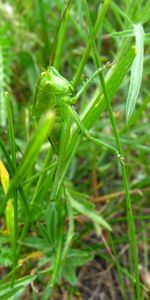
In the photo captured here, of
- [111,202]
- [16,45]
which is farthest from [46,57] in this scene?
[111,202]

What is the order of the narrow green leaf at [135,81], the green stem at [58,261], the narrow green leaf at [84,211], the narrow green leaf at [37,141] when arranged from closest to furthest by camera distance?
1. the narrow green leaf at [37,141]
2. the narrow green leaf at [135,81]
3. the green stem at [58,261]
4. the narrow green leaf at [84,211]

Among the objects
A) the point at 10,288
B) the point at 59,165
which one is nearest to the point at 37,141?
the point at 59,165

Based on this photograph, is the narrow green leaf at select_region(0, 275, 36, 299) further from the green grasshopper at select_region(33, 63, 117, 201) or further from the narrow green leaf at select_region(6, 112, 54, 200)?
the narrow green leaf at select_region(6, 112, 54, 200)

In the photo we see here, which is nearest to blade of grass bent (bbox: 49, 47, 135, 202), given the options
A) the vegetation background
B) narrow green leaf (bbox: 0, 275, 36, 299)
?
the vegetation background

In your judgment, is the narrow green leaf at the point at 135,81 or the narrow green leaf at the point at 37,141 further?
the narrow green leaf at the point at 135,81

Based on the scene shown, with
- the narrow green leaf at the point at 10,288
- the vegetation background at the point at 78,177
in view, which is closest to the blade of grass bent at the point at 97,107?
the vegetation background at the point at 78,177

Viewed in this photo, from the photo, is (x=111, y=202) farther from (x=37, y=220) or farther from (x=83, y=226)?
(x=37, y=220)

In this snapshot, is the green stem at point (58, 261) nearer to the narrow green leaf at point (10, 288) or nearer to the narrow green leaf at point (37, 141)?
the narrow green leaf at point (10, 288)
